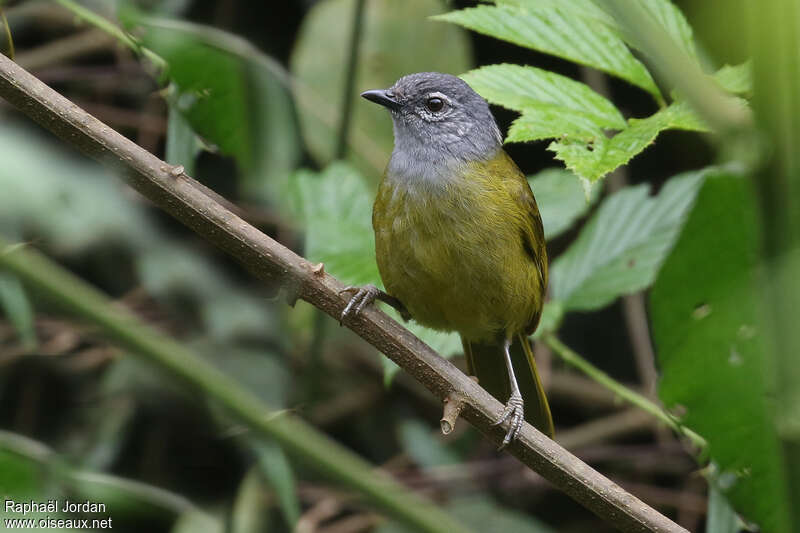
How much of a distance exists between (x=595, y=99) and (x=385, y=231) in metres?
0.90

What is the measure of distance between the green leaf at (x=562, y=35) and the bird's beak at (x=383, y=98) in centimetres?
93

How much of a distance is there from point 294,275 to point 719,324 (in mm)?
1008

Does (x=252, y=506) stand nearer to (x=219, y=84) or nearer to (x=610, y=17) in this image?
(x=219, y=84)

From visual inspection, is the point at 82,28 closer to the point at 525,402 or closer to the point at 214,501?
the point at 214,501

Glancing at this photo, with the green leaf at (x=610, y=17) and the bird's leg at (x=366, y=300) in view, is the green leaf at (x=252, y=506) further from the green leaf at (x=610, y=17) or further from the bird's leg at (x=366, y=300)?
the green leaf at (x=610, y=17)

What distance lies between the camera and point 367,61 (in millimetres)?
4438

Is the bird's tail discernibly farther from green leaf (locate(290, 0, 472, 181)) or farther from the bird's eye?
green leaf (locate(290, 0, 472, 181))

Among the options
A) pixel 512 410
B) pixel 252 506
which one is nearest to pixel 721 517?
pixel 512 410

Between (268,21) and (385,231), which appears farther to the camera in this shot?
(268,21)

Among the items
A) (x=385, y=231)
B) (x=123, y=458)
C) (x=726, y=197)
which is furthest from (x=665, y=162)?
(x=726, y=197)

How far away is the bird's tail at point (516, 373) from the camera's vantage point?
2936mm

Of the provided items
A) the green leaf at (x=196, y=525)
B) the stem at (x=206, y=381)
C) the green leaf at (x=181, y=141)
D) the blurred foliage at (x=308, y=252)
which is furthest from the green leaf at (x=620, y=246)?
the stem at (x=206, y=381)

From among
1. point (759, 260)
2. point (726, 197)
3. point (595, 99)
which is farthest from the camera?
point (595, 99)

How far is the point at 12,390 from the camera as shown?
456 cm
